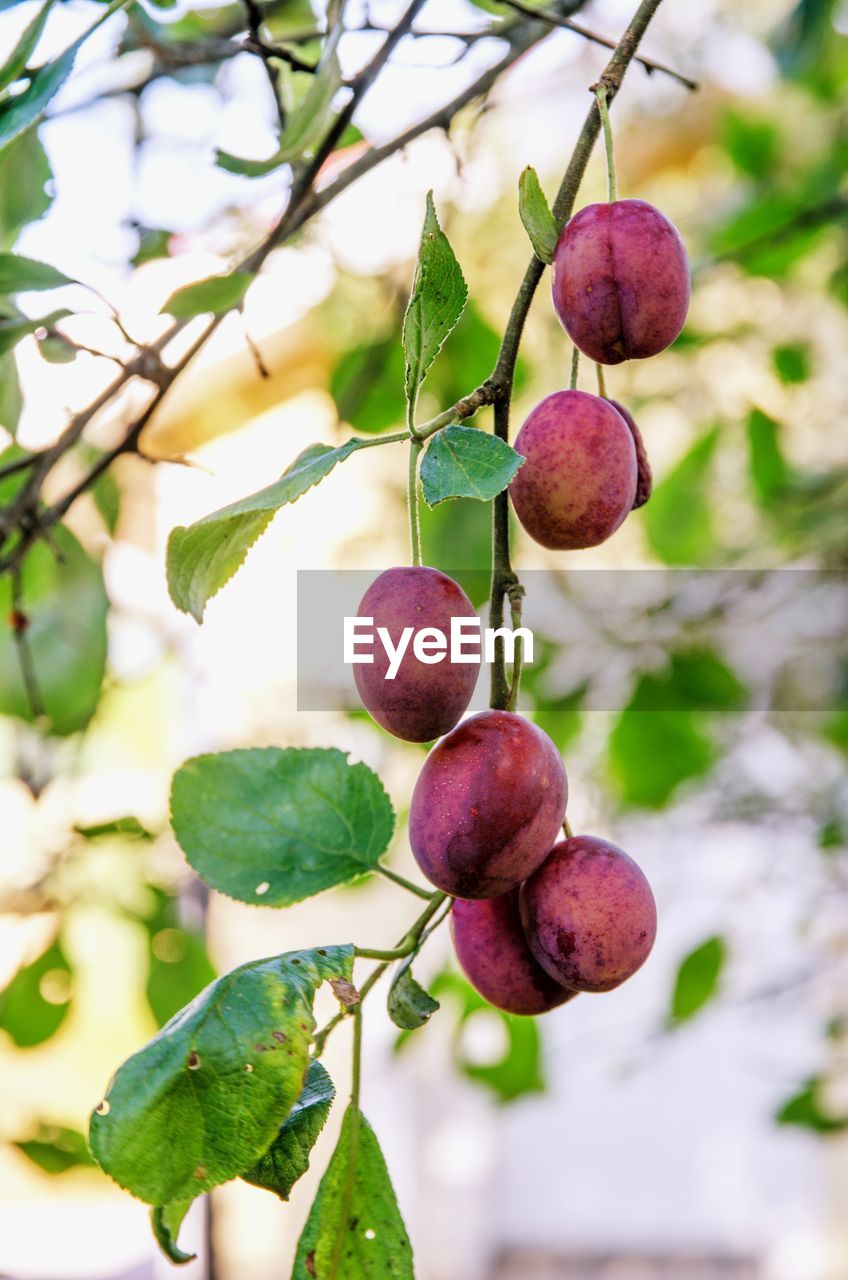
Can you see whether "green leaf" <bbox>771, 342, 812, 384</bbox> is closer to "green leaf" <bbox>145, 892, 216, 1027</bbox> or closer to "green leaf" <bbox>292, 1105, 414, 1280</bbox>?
"green leaf" <bbox>145, 892, 216, 1027</bbox>

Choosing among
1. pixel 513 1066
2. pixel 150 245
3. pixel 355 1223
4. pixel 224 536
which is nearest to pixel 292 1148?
pixel 355 1223

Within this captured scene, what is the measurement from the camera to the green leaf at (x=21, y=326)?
49cm

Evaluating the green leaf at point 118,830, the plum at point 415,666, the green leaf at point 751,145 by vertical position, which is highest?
the green leaf at point 751,145

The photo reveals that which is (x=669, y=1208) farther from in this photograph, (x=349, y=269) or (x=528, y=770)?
(x=528, y=770)

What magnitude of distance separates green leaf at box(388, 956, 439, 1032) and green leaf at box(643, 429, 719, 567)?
0.80 m

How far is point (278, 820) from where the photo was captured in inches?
16.8

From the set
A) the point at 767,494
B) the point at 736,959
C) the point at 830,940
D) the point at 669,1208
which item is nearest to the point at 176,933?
the point at 767,494

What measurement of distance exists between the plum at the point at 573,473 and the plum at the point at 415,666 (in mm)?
37

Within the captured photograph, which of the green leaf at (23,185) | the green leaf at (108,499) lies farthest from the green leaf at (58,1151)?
the green leaf at (23,185)

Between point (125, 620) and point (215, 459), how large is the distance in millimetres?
827

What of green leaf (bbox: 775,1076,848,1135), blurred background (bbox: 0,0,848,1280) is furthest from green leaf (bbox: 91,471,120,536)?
green leaf (bbox: 775,1076,848,1135)

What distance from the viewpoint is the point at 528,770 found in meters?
0.34

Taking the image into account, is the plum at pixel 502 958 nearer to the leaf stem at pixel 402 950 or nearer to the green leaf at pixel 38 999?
the leaf stem at pixel 402 950

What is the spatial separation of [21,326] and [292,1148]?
0.33 m
